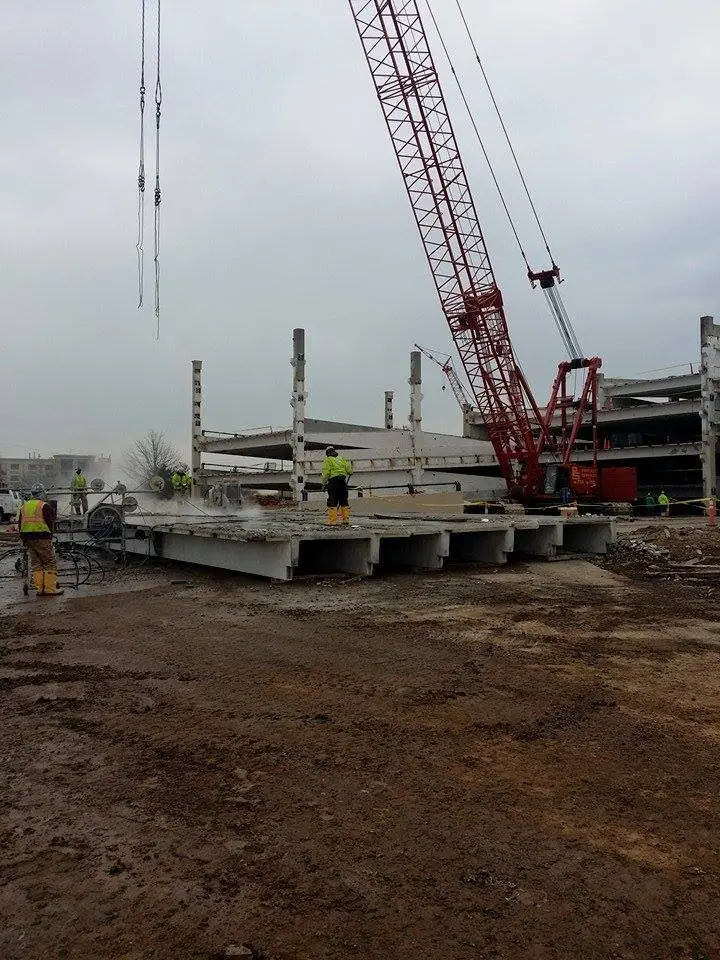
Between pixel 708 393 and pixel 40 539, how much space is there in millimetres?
30180

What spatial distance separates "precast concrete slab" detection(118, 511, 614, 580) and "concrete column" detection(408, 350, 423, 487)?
19.8 metres

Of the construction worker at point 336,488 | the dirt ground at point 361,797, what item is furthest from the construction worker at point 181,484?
the dirt ground at point 361,797

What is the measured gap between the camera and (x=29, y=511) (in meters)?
9.41

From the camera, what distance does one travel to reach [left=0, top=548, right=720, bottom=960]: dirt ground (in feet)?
7.84

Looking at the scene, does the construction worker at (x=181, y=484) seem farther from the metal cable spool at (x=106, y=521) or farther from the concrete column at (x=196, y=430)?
the concrete column at (x=196, y=430)

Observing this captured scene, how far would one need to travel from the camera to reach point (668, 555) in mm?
12805

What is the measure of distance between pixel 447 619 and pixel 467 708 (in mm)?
2959

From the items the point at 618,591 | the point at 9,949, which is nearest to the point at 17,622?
the point at 9,949

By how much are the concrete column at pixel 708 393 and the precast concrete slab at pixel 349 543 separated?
69.0 ft

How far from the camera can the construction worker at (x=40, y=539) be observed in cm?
941

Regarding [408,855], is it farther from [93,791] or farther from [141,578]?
[141,578]

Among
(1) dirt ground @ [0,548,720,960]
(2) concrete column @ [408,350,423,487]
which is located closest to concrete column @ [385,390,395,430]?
(2) concrete column @ [408,350,423,487]

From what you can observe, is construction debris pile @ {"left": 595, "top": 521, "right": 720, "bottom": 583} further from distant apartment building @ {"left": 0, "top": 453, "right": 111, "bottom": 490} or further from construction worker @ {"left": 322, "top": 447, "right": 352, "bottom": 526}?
distant apartment building @ {"left": 0, "top": 453, "right": 111, "bottom": 490}

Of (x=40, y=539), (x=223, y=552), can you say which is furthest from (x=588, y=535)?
Result: (x=40, y=539)
